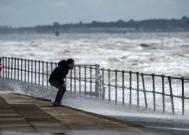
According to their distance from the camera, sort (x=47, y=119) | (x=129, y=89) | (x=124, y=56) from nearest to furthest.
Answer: (x=47, y=119)
(x=129, y=89)
(x=124, y=56)

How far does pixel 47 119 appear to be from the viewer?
40.5 feet

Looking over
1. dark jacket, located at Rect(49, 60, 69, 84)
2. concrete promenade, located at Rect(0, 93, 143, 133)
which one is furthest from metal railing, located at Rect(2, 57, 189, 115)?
concrete promenade, located at Rect(0, 93, 143, 133)

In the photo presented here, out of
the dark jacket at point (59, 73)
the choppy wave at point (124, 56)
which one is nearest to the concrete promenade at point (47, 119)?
the dark jacket at point (59, 73)

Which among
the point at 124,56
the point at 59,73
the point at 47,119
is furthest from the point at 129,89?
the point at 124,56

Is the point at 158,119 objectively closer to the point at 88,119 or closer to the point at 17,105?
the point at 88,119

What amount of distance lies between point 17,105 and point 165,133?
196 inches

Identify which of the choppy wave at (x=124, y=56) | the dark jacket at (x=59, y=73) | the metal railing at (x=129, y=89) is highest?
the dark jacket at (x=59, y=73)

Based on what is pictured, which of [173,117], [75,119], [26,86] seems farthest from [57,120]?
[26,86]

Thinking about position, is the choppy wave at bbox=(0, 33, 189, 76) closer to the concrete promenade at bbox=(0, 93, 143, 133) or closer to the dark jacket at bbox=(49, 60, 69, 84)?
the dark jacket at bbox=(49, 60, 69, 84)

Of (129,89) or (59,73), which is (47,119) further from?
(129,89)

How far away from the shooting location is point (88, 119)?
12500 millimetres

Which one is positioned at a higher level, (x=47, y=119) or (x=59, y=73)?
(x=59, y=73)

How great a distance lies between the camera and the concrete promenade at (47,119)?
441 inches

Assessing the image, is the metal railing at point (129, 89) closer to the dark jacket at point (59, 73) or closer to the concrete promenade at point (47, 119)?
the dark jacket at point (59, 73)
